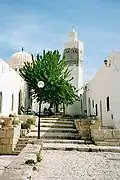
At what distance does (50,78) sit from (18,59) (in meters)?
7.35

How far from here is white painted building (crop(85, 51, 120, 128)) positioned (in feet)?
56.0

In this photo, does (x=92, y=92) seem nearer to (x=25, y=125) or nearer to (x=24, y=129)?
(x=25, y=125)

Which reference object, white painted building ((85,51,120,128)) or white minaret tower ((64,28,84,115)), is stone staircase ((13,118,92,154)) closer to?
white painted building ((85,51,120,128))

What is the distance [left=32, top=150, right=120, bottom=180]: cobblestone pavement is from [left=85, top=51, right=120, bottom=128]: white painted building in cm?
727

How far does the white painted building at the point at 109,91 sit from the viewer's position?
17062 millimetres

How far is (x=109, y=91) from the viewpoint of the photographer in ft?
61.7

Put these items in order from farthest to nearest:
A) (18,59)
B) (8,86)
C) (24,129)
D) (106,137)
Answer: (18,59) → (8,86) → (24,129) → (106,137)

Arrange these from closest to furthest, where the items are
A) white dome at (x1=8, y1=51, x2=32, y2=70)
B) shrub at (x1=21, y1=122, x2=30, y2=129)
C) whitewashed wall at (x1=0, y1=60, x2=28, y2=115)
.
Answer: shrub at (x1=21, y1=122, x2=30, y2=129)
whitewashed wall at (x1=0, y1=60, x2=28, y2=115)
white dome at (x1=8, y1=51, x2=32, y2=70)

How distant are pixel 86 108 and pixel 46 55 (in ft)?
24.1

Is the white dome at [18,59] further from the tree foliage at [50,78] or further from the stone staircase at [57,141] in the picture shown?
the stone staircase at [57,141]

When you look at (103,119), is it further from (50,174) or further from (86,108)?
(50,174)

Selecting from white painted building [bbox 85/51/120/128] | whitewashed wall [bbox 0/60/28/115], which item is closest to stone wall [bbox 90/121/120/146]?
white painted building [bbox 85/51/120/128]

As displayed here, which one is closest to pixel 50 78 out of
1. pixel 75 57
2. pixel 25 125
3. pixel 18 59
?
pixel 18 59

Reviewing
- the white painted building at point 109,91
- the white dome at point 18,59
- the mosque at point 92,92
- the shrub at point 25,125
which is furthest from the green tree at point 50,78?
the shrub at point 25,125
